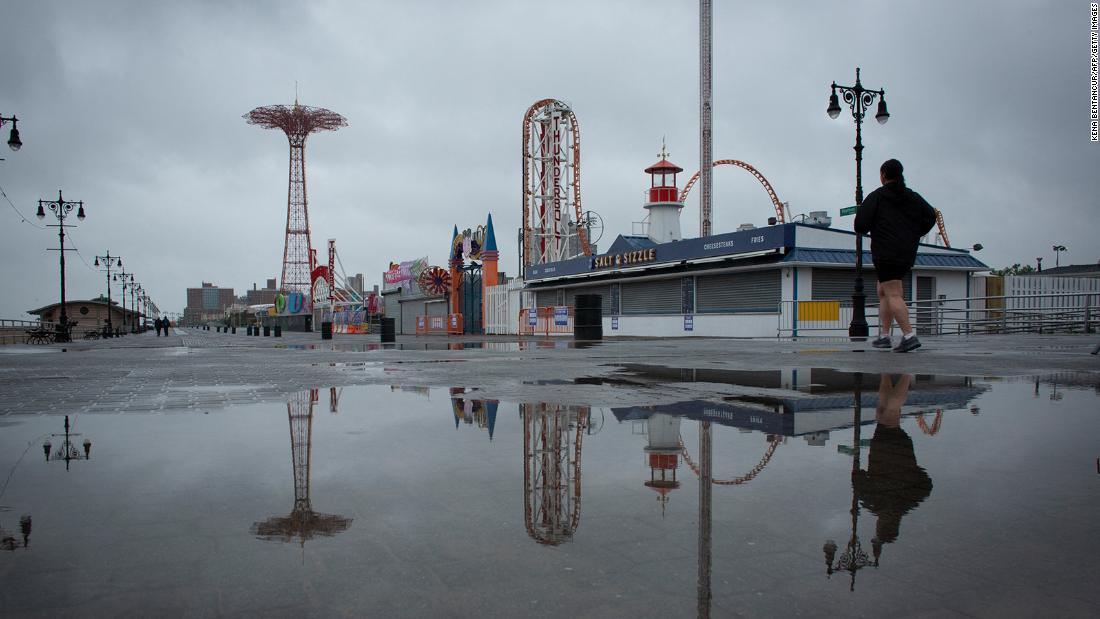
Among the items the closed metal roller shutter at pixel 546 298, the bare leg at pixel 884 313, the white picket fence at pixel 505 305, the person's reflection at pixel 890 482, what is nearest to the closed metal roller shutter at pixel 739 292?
the closed metal roller shutter at pixel 546 298

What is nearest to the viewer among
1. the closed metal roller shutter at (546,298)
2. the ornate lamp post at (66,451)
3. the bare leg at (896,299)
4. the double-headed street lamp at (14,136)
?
the ornate lamp post at (66,451)

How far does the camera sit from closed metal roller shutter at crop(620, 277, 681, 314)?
115 ft

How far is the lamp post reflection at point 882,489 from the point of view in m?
2.11

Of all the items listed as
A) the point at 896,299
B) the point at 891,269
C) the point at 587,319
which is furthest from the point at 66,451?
the point at 587,319

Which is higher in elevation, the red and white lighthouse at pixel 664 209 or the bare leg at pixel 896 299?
the red and white lighthouse at pixel 664 209

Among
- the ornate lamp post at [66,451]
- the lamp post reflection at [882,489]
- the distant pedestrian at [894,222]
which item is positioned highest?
the distant pedestrian at [894,222]

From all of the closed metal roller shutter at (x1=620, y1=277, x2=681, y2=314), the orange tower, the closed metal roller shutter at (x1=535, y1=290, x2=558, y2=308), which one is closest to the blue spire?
the orange tower

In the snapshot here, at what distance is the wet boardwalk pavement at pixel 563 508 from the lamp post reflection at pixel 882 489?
0.01 metres

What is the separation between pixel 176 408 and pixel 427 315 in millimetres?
50745

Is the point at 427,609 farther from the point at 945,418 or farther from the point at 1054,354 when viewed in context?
the point at 1054,354

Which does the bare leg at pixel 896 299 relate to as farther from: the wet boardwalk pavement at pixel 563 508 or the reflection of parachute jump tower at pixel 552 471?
the reflection of parachute jump tower at pixel 552 471

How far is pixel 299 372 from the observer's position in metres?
9.45

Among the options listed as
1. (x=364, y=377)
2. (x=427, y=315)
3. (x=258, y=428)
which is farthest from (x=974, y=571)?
(x=427, y=315)

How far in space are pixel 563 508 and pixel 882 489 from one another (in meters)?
1.24
